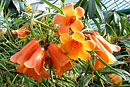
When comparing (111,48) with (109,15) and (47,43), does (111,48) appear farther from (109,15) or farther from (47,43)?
(109,15)

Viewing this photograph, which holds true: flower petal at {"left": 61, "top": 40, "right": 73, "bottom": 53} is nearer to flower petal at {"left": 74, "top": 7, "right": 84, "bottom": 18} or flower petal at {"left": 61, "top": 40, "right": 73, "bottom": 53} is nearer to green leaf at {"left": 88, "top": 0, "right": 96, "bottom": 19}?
flower petal at {"left": 74, "top": 7, "right": 84, "bottom": 18}

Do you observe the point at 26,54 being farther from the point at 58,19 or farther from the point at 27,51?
the point at 58,19

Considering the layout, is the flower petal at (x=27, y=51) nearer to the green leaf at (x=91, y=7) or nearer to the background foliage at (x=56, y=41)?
the background foliage at (x=56, y=41)

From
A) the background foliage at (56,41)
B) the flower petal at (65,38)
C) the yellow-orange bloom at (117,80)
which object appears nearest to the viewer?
the flower petal at (65,38)

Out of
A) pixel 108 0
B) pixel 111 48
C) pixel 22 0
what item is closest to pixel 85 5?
pixel 111 48

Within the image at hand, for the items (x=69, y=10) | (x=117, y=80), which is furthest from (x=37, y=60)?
(x=117, y=80)

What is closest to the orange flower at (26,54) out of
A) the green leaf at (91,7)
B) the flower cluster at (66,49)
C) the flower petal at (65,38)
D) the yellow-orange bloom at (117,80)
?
the flower cluster at (66,49)
